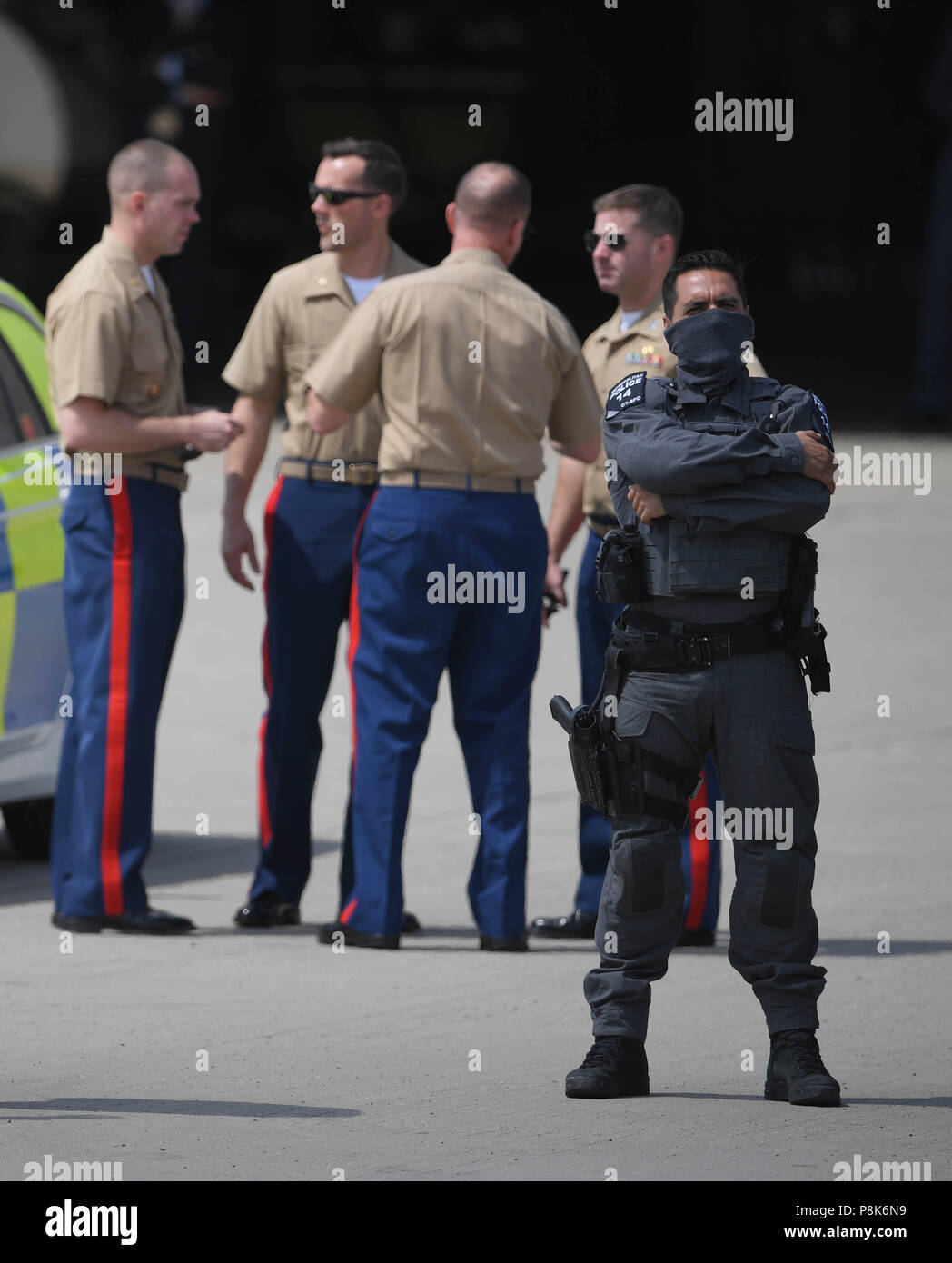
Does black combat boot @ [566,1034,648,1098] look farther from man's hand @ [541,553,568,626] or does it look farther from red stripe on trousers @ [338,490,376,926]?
man's hand @ [541,553,568,626]

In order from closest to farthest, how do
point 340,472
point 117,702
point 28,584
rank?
point 117,702
point 340,472
point 28,584

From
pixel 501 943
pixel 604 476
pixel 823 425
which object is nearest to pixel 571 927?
pixel 501 943

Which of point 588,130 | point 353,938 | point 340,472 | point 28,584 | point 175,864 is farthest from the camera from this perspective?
point 588,130

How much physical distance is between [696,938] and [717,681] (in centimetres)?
211

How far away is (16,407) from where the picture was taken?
29.1ft

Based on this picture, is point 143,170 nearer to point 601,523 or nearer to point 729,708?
point 601,523

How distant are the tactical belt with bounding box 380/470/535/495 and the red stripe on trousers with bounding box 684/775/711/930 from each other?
3.35 ft

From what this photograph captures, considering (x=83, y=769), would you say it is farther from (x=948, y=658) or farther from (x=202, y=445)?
(x=948, y=658)

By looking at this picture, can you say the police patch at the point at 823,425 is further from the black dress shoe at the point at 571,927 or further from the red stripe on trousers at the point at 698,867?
the black dress shoe at the point at 571,927

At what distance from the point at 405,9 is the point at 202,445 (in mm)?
22944

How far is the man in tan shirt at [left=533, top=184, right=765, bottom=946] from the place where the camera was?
7.90 m

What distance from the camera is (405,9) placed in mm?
29812

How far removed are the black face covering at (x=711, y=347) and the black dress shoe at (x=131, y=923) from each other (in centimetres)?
271
